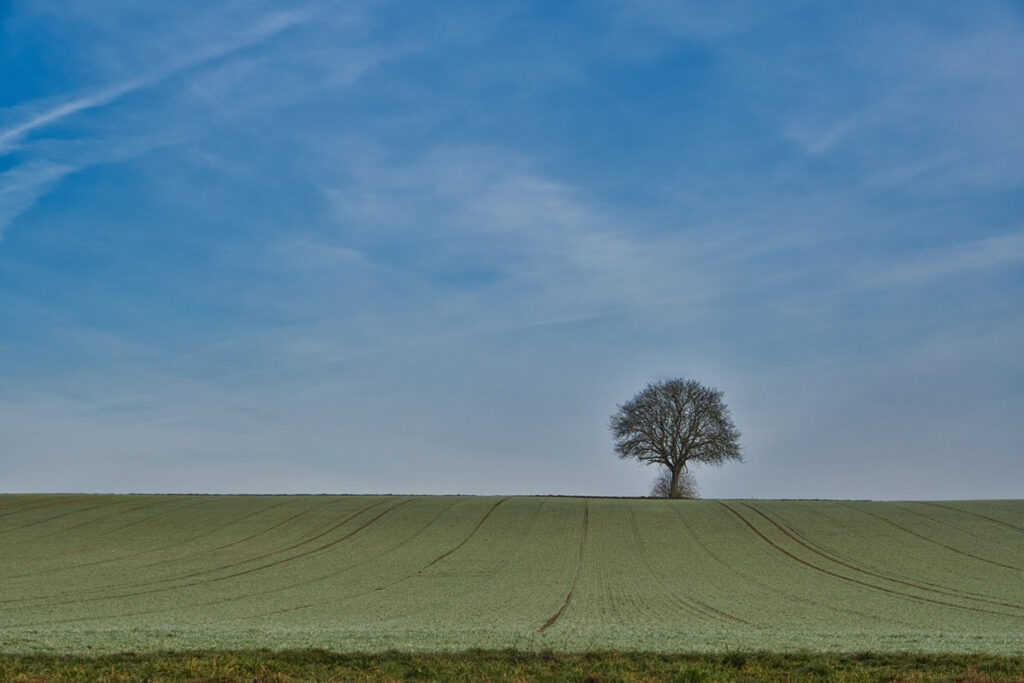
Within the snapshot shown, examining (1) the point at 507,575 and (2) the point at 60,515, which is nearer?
(1) the point at 507,575

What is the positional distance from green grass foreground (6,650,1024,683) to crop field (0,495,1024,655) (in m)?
0.74

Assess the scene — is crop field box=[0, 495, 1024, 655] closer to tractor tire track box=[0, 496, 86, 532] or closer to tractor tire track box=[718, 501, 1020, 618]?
tractor tire track box=[718, 501, 1020, 618]

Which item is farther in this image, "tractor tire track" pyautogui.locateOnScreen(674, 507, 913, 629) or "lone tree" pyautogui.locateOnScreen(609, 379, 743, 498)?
"lone tree" pyautogui.locateOnScreen(609, 379, 743, 498)

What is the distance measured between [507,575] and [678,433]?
3975 centimetres

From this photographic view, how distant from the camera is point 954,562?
111 feet

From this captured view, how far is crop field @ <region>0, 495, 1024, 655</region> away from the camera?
1666 centimetres

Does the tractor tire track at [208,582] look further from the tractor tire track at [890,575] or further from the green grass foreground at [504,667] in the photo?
the tractor tire track at [890,575]

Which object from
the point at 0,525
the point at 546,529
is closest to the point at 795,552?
the point at 546,529

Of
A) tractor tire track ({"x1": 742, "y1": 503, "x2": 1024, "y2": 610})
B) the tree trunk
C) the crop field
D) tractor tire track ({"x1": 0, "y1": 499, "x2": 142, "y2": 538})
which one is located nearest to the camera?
the crop field

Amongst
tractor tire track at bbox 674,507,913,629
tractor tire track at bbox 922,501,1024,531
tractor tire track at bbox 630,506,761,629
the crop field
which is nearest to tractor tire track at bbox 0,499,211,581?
the crop field

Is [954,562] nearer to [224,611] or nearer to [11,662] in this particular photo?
[224,611]

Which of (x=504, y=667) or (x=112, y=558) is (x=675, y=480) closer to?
(x=112, y=558)

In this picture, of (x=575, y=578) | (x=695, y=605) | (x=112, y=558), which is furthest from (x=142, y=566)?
(x=695, y=605)

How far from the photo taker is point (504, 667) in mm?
12664
